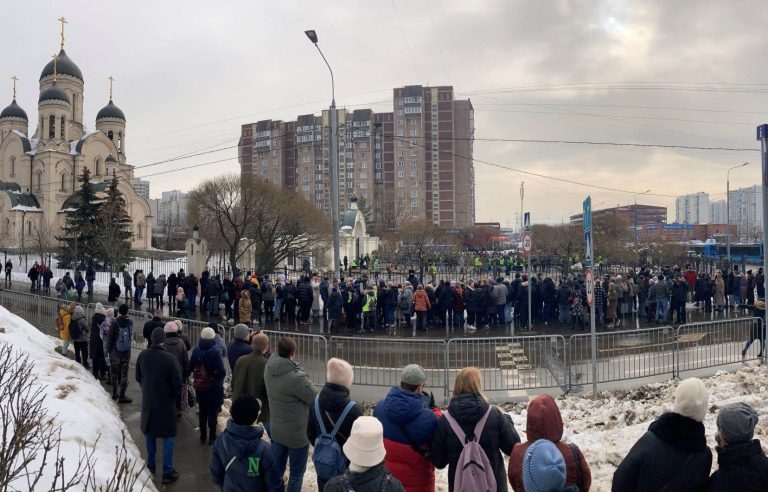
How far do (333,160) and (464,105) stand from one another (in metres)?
97.5

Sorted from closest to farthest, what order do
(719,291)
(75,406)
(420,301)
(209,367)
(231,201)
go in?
(75,406) < (209,367) < (420,301) < (719,291) < (231,201)

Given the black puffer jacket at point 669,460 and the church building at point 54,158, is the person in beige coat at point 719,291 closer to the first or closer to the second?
the black puffer jacket at point 669,460

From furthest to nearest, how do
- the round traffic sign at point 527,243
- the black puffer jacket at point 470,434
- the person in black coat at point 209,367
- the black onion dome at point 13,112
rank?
the black onion dome at point 13,112 < the round traffic sign at point 527,243 < the person in black coat at point 209,367 < the black puffer jacket at point 470,434

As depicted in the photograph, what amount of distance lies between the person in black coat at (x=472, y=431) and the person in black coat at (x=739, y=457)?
4.41 feet

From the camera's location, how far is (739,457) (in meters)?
3.31

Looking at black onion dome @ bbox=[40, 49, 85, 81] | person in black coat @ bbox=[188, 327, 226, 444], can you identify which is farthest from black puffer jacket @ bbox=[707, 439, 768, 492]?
black onion dome @ bbox=[40, 49, 85, 81]

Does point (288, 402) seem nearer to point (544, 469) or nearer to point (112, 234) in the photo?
point (544, 469)

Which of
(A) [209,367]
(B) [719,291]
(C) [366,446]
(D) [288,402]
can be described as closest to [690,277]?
(B) [719,291]

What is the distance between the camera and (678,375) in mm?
10719

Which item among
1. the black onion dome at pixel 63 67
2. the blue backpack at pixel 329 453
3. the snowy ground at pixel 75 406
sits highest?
the black onion dome at pixel 63 67

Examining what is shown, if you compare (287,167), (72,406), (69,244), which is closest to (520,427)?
(72,406)

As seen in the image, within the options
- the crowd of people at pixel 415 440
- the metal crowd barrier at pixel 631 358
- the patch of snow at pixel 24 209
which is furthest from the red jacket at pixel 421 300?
the patch of snow at pixel 24 209

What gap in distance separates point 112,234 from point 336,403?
108 feet

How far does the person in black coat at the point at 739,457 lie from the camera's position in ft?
10.7
